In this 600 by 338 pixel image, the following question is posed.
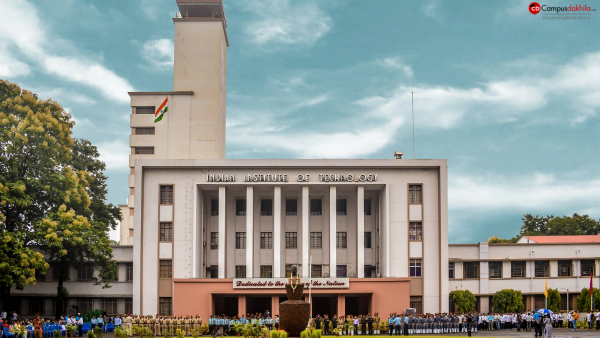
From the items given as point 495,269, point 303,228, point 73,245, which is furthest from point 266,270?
point 495,269

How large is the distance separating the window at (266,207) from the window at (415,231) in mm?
13327

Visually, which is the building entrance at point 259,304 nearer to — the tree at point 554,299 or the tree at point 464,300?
the tree at point 464,300

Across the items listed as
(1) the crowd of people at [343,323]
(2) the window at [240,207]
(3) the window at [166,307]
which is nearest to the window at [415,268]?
(1) the crowd of people at [343,323]

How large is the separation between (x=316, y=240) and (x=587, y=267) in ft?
84.7

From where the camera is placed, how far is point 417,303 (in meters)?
50.7

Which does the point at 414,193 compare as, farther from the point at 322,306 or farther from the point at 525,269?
the point at 322,306

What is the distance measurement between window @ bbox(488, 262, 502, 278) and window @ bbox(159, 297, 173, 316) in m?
29.3

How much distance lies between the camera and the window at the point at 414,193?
170 feet

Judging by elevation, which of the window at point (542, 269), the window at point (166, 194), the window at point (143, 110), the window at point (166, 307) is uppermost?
the window at point (143, 110)

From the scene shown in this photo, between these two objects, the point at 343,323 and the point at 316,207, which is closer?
the point at 343,323

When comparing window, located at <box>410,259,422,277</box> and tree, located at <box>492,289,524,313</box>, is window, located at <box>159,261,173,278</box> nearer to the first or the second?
window, located at <box>410,259,422,277</box>

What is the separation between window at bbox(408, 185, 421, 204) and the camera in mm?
51906

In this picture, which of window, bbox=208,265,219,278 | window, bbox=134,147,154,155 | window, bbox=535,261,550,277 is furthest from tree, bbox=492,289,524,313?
window, bbox=134,147,154,155

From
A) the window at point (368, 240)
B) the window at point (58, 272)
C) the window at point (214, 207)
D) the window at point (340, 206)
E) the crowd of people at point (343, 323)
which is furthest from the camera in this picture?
the window at point (340, 206)
